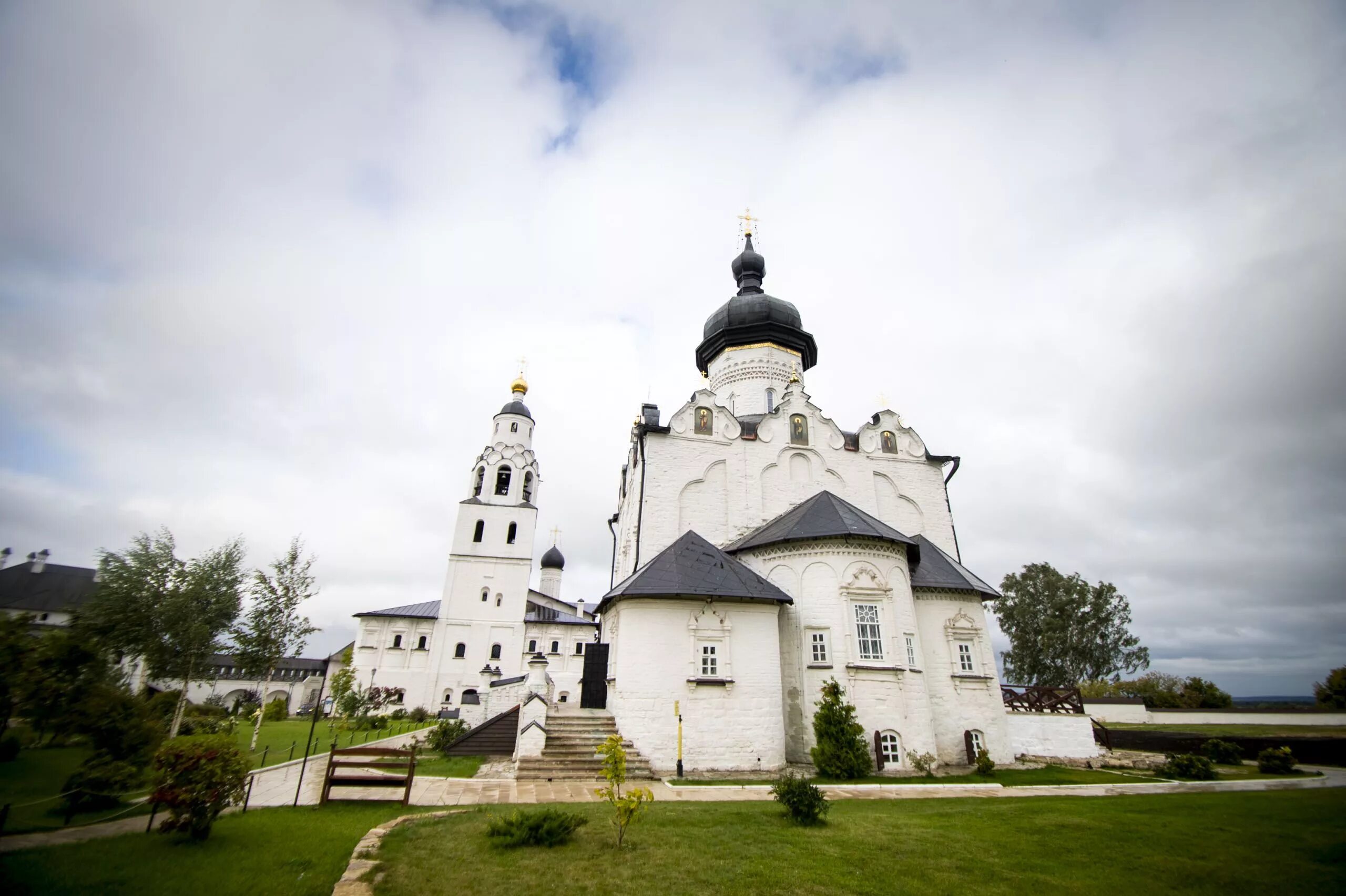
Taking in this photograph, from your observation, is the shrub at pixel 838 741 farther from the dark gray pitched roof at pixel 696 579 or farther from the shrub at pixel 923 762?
the dark gray pitched roof at pixel 696 579

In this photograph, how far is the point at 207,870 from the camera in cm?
575

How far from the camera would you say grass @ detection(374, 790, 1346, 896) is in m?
5.77

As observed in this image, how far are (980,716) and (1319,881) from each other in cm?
1135

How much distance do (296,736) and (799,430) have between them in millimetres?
22148

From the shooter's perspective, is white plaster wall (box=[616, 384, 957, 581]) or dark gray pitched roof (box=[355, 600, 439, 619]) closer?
white plaster wall (box=[616, 384, 957, 581])

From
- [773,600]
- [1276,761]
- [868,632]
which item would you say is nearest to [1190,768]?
[1276,761]

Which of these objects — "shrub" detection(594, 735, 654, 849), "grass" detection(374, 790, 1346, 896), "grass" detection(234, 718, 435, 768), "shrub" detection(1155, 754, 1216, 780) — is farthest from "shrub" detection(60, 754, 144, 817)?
"shrub" detection(1155, 754, 1216, 780)

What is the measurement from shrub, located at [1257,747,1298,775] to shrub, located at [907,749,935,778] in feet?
26.6

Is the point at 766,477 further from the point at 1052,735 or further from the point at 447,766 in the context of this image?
the point at 447,766

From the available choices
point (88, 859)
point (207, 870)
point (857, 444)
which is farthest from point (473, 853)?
point (857, 444)

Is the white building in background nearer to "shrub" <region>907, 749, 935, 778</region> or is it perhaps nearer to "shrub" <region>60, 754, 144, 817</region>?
"shrub" <region>907, 749, 935, 778</region>

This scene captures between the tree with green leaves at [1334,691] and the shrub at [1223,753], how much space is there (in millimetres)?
15641

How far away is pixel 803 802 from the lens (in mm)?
8312

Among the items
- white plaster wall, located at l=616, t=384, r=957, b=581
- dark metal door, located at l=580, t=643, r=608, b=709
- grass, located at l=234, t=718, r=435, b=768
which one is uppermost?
white plaster wall, located at l=616, t=384, r=957, b=581
